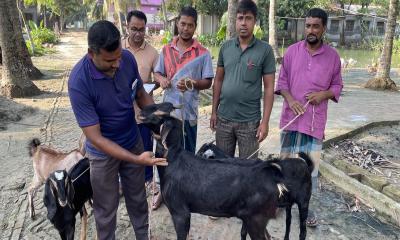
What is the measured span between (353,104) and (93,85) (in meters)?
8.68

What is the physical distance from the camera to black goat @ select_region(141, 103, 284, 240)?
272 cm

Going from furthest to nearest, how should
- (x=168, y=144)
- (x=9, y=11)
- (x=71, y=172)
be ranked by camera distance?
(x=9, y=11) → (x=71, y=172) → (x=168, y=144)

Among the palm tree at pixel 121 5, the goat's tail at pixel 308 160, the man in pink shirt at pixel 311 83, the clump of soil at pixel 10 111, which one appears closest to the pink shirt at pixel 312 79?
the man in pink shirt at pixel 311 83

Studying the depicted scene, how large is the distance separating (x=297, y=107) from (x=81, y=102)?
7.14 ft

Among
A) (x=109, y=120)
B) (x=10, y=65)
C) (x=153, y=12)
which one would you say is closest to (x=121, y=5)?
(x=10, y=65)

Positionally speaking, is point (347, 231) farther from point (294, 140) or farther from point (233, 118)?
point (233, 118)

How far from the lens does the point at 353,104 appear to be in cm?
976

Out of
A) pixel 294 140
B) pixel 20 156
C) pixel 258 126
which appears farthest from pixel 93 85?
pixel 20 156

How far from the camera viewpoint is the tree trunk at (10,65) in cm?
1041

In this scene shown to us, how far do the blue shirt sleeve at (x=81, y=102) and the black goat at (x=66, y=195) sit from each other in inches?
29.8

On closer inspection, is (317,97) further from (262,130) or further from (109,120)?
(109,120)

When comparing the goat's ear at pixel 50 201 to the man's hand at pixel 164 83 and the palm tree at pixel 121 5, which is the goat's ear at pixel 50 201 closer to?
the man's hand at pixel 164 83

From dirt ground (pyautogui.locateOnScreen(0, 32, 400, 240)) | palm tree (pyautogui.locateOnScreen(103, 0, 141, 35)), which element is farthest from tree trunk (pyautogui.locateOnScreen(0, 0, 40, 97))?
palm tree (pyautogui.locateOnScreen(103, 0, 141, 35))

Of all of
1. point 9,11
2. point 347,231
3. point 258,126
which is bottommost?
point 347,231
